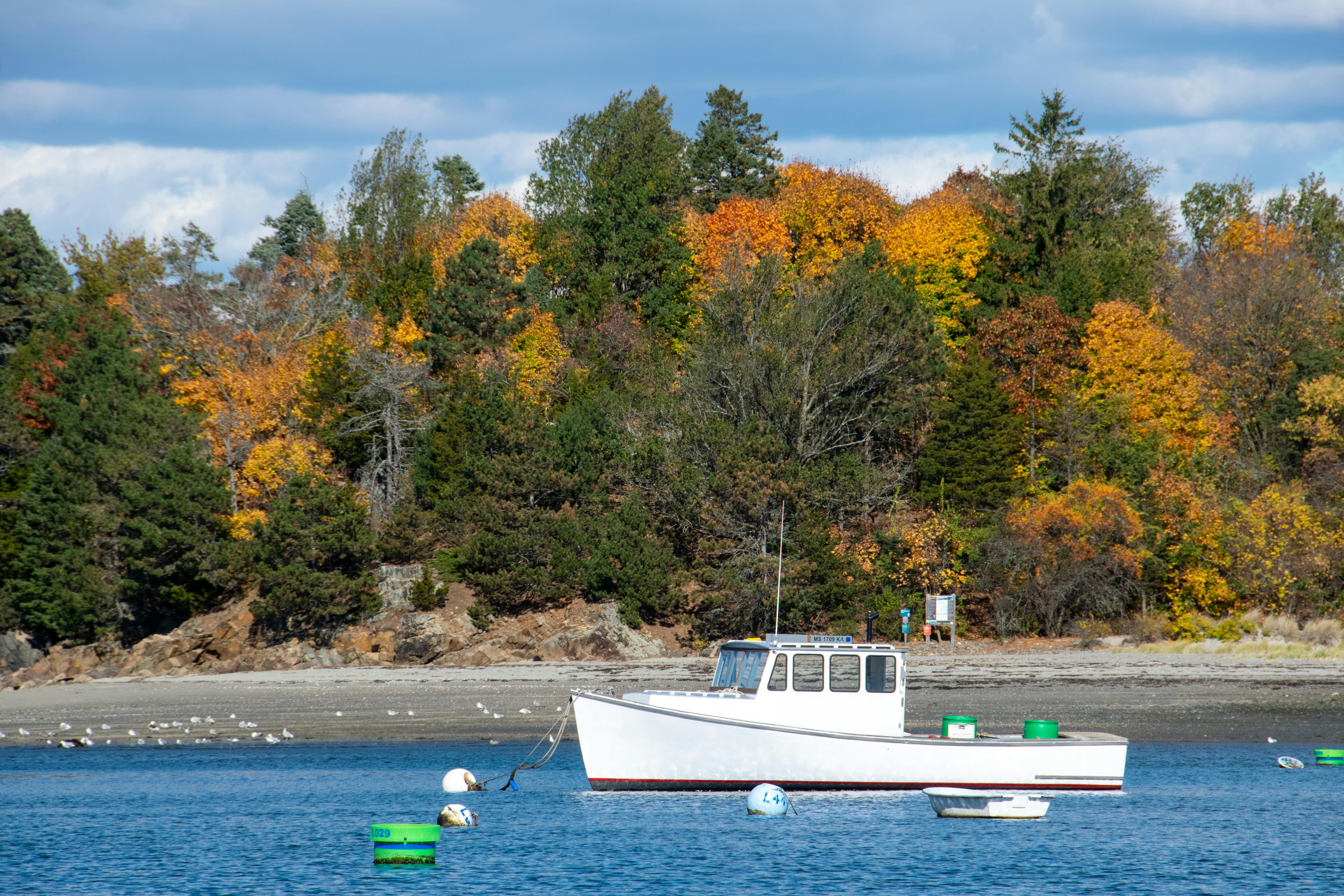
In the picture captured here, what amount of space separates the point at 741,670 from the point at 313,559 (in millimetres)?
28920

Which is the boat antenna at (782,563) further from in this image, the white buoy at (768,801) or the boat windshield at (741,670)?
the white buoy at (768,801)

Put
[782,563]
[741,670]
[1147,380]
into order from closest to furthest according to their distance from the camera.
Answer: [741,670], [782,563], [1147,380]

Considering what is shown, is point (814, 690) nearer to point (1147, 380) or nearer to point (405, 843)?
point (405, 843)

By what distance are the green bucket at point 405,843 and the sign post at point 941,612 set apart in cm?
2872

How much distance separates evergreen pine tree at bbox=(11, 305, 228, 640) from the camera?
49.1 meters

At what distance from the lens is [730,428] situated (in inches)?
1895

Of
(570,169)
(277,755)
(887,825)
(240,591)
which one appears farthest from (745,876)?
(570,169)

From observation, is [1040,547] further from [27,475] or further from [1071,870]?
[27,475]

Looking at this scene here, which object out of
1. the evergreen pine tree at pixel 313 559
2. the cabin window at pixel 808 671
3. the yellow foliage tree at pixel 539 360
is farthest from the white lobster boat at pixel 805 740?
the yellow foliage tree at pixel 539 360

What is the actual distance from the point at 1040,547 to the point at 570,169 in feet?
147

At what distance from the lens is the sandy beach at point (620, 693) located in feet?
106

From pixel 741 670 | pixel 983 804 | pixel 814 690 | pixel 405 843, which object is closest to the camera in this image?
pixel 405 843

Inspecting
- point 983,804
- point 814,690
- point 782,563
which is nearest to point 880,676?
point 814,690

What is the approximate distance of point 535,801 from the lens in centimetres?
2434
